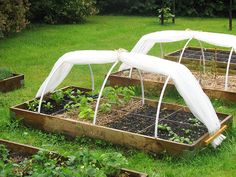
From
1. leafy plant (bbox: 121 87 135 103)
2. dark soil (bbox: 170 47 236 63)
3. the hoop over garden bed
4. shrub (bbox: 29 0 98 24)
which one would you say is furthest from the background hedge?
the hoop over garden bed

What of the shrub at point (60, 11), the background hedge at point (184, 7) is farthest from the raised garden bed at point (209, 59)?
the background hedge at point (184, 7)

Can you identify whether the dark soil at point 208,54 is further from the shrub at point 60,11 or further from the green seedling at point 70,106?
the shrub at point 60,11

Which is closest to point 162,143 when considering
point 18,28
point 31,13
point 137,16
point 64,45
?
point 64,45

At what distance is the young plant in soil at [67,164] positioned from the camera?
15.6 feet

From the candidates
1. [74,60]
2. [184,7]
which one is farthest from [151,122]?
[184,7]

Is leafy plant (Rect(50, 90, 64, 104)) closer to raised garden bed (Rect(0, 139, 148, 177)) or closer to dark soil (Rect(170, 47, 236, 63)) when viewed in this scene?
raised garden bed (Rect(0, 139, 148, 177))

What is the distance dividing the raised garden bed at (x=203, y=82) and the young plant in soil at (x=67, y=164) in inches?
148

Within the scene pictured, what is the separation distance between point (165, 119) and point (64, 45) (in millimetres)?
8189

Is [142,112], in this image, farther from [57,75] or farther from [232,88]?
[232,88]

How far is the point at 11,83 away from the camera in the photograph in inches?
371

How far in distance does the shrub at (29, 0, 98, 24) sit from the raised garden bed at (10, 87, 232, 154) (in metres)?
11.5

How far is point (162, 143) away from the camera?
6.02 m

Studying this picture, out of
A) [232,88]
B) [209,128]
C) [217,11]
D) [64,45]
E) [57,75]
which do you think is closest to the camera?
[209,128]

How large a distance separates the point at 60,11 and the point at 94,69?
26.3 ft
